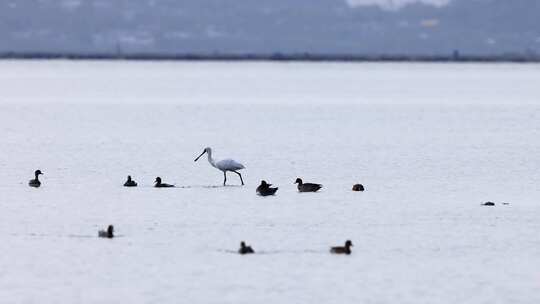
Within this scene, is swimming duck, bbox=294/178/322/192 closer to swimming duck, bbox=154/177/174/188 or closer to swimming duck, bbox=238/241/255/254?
swimming duck, bbox=154/177/174/188

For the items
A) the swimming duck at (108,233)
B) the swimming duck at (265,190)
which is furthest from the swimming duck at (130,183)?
the swimming duck at (108,233)

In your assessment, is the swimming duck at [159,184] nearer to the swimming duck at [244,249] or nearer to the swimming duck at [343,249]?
the swimming duck at [244,249]

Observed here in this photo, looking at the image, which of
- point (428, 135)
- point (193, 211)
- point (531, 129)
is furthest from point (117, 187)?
point (531, 129)

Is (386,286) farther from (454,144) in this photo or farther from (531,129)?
(531,129)

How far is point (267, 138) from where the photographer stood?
5597 cm

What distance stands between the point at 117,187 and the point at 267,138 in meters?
22.3

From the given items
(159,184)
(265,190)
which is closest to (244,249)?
(265,190)

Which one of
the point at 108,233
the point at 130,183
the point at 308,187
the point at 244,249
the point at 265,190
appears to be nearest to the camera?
the point at 244,249

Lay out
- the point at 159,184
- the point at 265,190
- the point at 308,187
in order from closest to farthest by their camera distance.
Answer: the point at 265,190
the point at 308,187
the point at 159,184

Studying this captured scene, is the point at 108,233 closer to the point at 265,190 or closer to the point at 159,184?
the point at 265,190

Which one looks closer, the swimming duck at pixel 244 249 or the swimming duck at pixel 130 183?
the swimming duck at pixel 244 249

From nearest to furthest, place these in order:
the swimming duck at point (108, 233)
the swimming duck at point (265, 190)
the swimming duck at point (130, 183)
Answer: the swimming duck at point (108, 233) < the swimming duck at point (265, 190) < the swimming duck at point (130, 183)

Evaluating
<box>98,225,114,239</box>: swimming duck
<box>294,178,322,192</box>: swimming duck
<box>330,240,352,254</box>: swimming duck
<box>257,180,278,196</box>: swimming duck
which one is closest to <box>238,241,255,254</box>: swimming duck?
<box>330,240,352,254</box>: swimming duck

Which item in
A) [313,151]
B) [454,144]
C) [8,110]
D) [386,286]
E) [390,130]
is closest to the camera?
[386,286]
